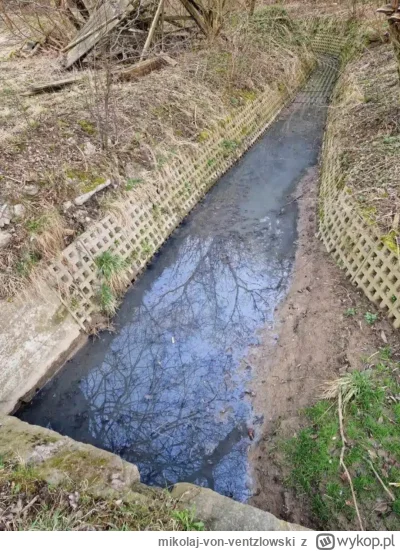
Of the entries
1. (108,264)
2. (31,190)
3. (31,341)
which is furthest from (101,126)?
(31,341)

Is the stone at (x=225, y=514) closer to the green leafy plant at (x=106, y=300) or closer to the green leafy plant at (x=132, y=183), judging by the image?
the green leafy plant at (x=106, y=300)

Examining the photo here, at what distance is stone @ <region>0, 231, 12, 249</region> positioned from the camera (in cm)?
471

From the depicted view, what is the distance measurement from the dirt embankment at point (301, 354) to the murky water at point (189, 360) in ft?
0.62

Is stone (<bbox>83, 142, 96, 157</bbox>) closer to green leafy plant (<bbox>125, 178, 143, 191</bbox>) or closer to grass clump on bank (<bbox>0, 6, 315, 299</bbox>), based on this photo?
grass clump on bank (<bbox>0, 6, 315, 299</bbox>)

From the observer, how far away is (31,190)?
5.30 meters

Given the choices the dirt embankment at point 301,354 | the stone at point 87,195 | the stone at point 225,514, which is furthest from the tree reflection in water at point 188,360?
the stone at point 87,195

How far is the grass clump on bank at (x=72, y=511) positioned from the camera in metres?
2.48

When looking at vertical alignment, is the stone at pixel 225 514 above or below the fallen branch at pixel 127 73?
below

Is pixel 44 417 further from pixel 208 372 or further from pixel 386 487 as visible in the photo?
pixel 386 487

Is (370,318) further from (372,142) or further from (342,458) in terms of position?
(372,142)

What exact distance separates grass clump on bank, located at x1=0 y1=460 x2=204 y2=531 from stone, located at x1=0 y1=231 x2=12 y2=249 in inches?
111

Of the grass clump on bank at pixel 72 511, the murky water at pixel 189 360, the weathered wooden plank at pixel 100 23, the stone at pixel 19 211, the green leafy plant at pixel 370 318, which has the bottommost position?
the green leafy plant at pixel 370 318

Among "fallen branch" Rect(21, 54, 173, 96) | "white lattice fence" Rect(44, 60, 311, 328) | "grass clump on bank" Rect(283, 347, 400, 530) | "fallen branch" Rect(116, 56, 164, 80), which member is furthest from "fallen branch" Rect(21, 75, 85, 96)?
"grass clump on bank" Rect(283, 347, 400, 530)

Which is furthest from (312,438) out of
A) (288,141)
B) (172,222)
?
(288,141)
